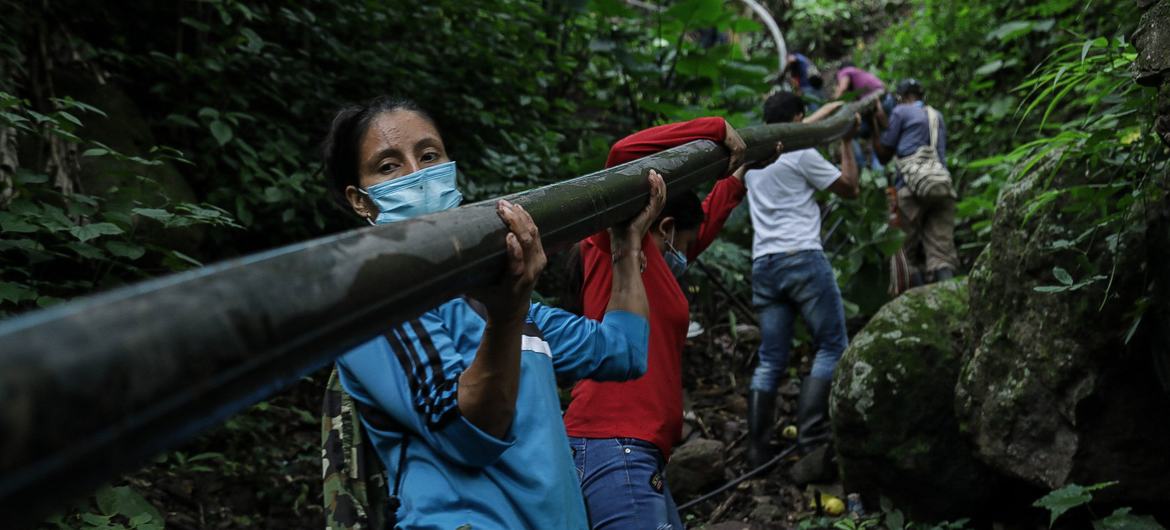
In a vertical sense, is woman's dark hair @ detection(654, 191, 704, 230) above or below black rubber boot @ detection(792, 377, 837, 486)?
above

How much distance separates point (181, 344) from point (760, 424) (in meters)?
4.92

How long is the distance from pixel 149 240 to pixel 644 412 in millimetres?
3031

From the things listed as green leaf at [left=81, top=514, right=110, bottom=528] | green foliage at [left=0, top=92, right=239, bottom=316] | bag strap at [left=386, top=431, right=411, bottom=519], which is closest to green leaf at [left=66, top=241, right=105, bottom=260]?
green foliage at [left=0, top=92, right=239, bottom=316]

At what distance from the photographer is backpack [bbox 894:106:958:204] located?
23.0ft

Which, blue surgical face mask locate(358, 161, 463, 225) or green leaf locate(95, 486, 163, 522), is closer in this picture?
blue surgical face mask locate(358, 161, 463, 225)

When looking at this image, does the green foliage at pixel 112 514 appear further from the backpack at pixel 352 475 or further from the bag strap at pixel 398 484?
the bag strap at pixel 398 484

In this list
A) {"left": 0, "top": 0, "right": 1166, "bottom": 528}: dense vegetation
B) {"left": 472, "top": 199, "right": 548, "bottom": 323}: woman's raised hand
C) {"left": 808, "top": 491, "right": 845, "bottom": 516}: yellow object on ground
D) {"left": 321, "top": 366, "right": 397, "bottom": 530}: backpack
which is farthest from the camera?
{"left": 808, "top": 491, "right": 845, "bottom": 516}: yellow object on ground

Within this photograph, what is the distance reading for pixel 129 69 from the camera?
5.68 metres

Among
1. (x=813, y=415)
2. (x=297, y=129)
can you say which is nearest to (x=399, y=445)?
(x=813, y=415)

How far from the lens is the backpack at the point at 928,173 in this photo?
7.01 m

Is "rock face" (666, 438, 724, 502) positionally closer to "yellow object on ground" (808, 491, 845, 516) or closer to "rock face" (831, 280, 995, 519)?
"yellow object on ground" (808, 491, 845, 516)

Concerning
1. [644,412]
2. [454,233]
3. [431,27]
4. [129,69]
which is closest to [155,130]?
[129,69]

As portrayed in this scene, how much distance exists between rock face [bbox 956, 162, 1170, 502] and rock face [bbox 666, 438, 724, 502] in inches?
64.9

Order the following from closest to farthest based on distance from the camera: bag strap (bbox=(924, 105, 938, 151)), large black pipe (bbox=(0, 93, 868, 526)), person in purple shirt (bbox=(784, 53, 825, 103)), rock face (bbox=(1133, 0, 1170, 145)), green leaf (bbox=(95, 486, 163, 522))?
large black pipe (bbox=(0, 93, 868, 526)) → rock face (bbox=(1133, 0, 1170, 145)) → green leaf (bbox=(95, 486, 163, 522)) → bag strap (bbox=(924, 105, 938, 151)) → person in purple shirt (bbox=(784, 53, 825, 103))
